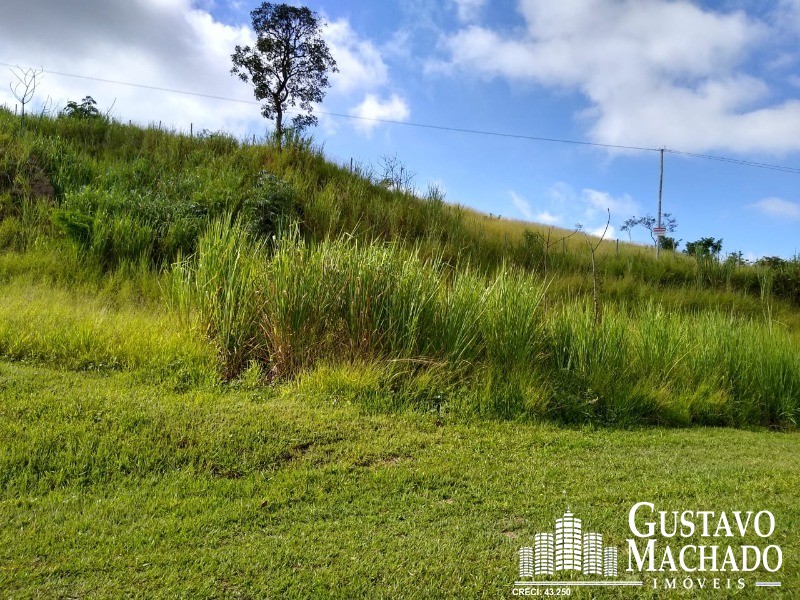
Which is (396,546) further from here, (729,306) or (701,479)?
(729,306)

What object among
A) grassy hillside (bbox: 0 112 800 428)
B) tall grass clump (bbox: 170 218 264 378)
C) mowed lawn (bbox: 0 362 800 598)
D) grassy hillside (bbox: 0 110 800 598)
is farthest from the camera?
tall grass clump (bbox: 170 218 264 378)

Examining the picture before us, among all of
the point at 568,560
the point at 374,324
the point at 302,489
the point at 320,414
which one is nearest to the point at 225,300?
the point at 374,324

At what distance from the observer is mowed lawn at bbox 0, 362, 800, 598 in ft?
8.73

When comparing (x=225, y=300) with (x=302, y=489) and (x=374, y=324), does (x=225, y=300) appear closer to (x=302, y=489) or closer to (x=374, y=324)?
(x=374, y=324)

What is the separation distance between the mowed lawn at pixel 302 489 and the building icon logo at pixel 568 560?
3.1 inches

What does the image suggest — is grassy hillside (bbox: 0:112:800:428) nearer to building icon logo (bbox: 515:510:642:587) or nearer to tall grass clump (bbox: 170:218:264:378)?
tall grass clump (bbox: 170:218:264:378)

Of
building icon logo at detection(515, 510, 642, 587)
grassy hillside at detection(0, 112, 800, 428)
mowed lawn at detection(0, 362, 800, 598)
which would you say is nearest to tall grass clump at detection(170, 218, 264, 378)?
grassy hillside at detection(0, 112, 800, 428)

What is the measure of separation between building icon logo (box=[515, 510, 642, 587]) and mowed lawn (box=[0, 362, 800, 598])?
0.26 ft

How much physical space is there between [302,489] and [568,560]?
5.50 ft

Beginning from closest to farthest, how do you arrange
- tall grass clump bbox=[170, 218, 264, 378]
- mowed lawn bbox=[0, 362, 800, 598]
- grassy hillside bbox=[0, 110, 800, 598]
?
1. mowed lawn bbox=[0, 362, 800, 598]
2. grassy hillside bbox=[0, 110, 800, 598]
3. tall grass clump bbox=[170, 218, 264, 378]

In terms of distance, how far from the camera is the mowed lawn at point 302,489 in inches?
105

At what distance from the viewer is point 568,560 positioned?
115 inches

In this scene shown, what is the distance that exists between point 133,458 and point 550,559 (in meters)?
2.86

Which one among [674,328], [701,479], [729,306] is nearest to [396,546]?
[701,479]
